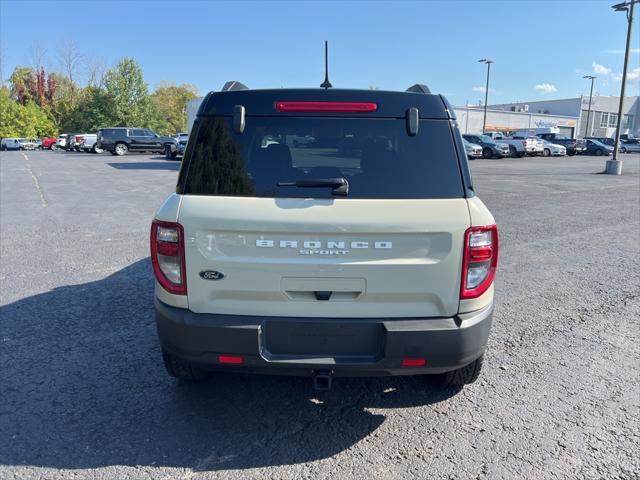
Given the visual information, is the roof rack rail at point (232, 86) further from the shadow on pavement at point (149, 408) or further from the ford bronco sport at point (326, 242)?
the shadow on pavement at point (149, 408)

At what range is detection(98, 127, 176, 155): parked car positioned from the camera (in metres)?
36.2

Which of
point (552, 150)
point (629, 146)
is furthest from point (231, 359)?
point (629, 146)

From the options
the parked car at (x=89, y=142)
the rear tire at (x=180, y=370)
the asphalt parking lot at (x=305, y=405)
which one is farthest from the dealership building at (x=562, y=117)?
the rear tire at (x=180, y=370)

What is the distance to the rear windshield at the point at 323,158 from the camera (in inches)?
104

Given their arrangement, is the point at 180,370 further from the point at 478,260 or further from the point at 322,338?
the point at 478,260

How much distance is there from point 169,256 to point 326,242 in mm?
864

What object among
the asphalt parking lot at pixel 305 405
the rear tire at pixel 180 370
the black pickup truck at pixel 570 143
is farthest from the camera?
the black pickup truck at pixel 570 143

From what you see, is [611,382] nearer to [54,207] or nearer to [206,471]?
[206,471]

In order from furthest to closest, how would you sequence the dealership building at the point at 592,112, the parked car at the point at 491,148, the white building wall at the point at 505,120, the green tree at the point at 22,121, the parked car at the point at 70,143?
the dealership building at the point at 592,112
the green tree at the point at 22,121
the white building wall at the point at 505,120
the parked car at the point at 70,143
the parked car at the point at 491,148

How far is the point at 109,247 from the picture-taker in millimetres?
7297

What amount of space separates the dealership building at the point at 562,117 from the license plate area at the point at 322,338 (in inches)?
2459

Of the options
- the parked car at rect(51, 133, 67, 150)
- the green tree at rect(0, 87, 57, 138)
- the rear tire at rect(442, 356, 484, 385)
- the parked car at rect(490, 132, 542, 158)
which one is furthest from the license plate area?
the green tree at rect(0, 87, 57, 138)

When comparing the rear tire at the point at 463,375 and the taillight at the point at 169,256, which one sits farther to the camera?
the rear tire at the point at 463,375

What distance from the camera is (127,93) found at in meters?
67.4
